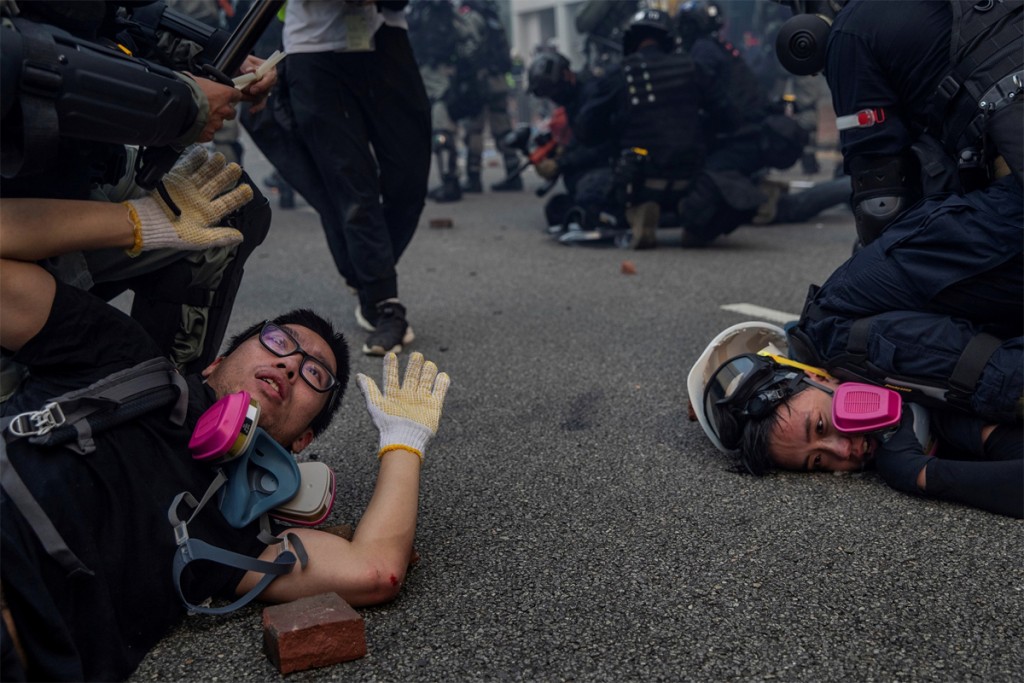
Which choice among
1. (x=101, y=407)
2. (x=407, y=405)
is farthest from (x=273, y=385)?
(x=101, y=407)

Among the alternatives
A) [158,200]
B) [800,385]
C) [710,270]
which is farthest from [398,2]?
[710,270]

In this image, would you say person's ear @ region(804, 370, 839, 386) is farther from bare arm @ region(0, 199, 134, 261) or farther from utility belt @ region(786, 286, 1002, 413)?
bare arm @ region(0, 199, 134, 261)

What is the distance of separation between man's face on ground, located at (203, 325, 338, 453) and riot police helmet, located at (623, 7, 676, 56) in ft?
16.2

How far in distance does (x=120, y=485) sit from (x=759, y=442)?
1625 mm

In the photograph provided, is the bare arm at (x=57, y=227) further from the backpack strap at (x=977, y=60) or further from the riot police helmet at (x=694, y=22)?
the riot police helmet at (x=694, y=22)

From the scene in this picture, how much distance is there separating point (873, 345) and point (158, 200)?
187cm

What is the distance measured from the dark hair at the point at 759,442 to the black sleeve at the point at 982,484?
1.33ft

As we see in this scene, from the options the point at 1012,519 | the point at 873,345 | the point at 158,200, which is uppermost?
the point at 158,200

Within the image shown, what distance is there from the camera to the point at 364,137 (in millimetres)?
4305

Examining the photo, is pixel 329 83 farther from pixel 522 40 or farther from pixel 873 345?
pixel 522 40

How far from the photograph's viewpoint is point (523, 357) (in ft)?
14.2

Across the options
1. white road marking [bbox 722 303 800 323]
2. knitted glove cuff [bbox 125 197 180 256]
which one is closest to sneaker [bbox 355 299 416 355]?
white road marking [bbox 722 303 800 323]

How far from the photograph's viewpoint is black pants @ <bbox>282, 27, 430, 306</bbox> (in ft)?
13.8

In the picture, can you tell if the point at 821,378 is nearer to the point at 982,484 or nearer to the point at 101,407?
the point at 982,484
